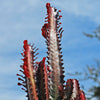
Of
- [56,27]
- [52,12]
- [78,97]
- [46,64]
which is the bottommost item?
[78,97]

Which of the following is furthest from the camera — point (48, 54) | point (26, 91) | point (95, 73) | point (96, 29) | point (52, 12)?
point (96, 29)

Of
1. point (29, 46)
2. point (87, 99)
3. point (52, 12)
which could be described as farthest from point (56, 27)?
point (87, 99)

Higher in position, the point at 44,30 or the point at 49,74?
the point at 44,30

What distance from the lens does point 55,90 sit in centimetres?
403

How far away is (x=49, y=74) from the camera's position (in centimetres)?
400

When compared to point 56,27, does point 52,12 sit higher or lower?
higher

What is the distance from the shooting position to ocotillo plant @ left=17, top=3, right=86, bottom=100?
3770mm

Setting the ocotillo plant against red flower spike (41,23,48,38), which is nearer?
the ocotillo plant

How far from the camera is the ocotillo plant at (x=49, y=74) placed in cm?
377

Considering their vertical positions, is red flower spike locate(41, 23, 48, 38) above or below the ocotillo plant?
above

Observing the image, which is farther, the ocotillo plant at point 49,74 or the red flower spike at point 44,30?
the red flower spike at point 44,30

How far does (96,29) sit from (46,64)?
2104mm

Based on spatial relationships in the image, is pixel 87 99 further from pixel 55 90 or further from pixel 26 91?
pixel 26 91

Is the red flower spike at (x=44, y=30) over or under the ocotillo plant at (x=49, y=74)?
over
